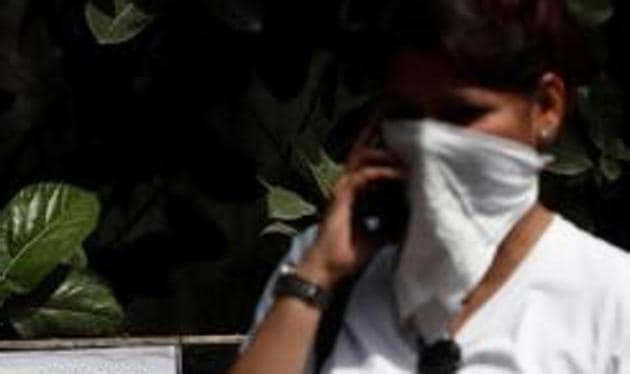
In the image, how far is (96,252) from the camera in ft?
14.8

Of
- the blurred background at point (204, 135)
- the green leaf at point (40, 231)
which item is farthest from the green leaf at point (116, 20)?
the green leaf at point (40, 231)

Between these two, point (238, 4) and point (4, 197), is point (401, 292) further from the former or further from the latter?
point (4, 197)

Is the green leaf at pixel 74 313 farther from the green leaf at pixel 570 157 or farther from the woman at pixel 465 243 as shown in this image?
the woman at pixel 465 243

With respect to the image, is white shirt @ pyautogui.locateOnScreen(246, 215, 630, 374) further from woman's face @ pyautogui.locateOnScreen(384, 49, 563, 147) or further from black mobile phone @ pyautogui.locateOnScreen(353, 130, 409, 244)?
woman's face @ pyautogui.locateOnScreen(384, 49, 563, 147)

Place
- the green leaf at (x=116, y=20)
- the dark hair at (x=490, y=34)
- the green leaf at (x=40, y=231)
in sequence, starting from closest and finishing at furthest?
the dark hair at (x=490, y=34), the green leaf at (x=40, y=231), the green leaf at (x=116, y=20)

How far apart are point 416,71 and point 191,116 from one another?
6.54 feet

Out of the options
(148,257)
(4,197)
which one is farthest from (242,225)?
(4,197)

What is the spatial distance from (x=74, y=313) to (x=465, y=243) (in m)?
1.72

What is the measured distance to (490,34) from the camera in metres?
2.51

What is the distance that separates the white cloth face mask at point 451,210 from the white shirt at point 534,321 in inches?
1.5

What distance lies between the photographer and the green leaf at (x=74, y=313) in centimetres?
410

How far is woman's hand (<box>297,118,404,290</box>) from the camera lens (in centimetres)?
258

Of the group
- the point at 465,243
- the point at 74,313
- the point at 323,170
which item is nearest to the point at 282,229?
the point at 323,170

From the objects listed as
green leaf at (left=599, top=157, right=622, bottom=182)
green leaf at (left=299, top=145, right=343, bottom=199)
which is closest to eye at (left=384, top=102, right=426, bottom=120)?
green leaf at (left=299, top=145, right=343, bottom=199)
